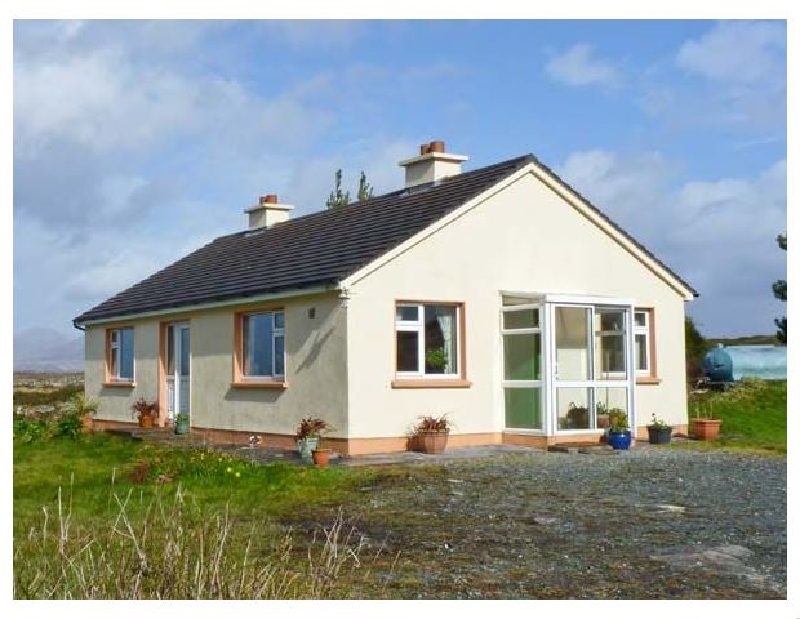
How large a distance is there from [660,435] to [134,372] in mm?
13119

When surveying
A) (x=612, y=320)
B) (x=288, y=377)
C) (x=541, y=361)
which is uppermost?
(x=612, y=320)

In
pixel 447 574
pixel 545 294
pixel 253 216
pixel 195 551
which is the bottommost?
pixel 447 574

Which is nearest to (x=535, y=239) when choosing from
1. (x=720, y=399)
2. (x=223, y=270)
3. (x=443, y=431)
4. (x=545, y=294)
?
(x=545, y=294)

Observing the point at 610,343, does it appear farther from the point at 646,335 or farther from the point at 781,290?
the point at 781,290

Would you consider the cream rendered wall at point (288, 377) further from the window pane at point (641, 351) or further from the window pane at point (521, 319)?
the window pane at point (641, 351)

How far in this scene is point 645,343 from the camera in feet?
75.4

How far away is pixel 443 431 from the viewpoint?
1820cm

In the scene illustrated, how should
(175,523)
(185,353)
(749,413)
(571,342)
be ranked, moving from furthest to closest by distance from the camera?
(749,413)
(185,353)
(571,342)
(175,523)

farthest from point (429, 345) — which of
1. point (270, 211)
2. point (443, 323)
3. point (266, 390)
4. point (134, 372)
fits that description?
point (270, 211)

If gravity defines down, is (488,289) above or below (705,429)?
above

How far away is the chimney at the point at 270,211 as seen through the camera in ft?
94.4

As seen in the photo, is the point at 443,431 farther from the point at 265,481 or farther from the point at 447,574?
the point at 447,574

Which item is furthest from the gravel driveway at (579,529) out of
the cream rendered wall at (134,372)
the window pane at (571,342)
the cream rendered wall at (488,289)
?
the cream rendered wall at (134,372)

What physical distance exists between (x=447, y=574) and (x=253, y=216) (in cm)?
2205
